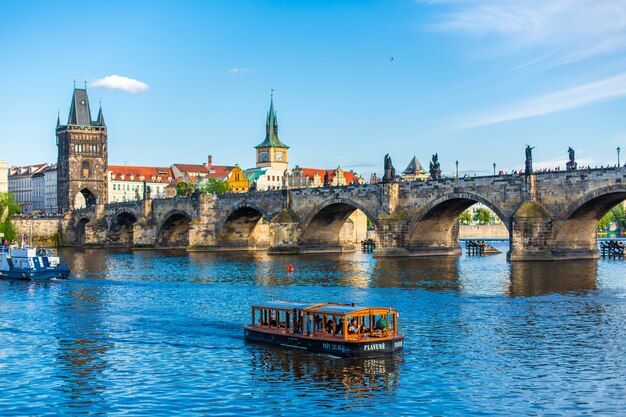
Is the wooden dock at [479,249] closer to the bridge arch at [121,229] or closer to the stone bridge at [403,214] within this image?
the stone bridge at [403,214]

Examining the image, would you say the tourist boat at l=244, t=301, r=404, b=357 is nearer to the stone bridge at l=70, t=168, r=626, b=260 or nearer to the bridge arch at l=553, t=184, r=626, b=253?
the bridge arch at l=553, t=184, r=626, b=253

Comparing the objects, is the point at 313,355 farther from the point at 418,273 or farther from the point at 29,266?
the point at 29,266

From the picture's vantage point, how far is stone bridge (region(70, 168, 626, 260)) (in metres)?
69.8

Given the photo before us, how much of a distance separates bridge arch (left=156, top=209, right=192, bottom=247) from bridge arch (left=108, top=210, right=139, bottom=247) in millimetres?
10869

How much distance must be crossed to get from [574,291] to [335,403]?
30.2 meters

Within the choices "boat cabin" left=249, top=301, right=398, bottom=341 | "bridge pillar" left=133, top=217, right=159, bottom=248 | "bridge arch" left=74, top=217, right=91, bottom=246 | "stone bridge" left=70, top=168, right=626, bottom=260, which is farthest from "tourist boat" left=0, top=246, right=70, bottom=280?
"bridge arch" left=74, top=217, right=91, bottom=246

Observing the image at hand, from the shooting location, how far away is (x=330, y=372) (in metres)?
28.2

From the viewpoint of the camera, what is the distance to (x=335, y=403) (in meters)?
24.5

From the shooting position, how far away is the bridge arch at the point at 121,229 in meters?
139

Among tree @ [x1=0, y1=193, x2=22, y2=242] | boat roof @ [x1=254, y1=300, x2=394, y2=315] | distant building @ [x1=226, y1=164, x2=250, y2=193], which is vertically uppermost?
distant building @ [x1=226, y1=164, x2=250, y2=193]

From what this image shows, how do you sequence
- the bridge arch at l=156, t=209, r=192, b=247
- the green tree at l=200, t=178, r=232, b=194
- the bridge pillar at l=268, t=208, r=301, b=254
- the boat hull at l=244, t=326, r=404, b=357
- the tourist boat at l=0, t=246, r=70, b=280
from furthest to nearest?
1. the green tree at l=200, t=178, r=232, b=194
2. the bridge arch at l=156, t=209, r=192, b=247
3. the bridge pillar at l=268, t=208, r=301, b=254
4. the tourist boat at l=0, t=246, r=70, b=280
5. the boat hull at l=244, t=326, r=404, b=357

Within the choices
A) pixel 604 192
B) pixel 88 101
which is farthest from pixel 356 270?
pixel 88 101

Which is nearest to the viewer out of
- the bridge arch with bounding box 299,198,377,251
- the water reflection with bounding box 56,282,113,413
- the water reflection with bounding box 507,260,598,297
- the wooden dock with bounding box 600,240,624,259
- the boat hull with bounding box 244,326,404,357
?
the water reflection with bounding box 56,282,113,413

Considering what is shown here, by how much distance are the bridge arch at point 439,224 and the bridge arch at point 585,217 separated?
8892 mm
